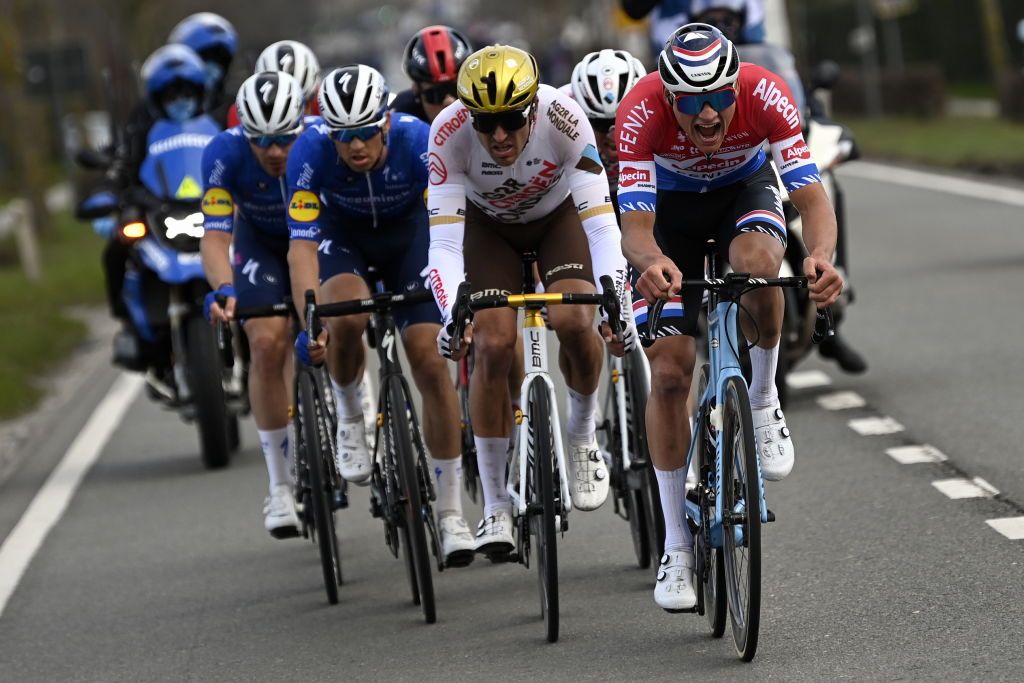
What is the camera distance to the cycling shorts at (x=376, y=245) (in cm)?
870

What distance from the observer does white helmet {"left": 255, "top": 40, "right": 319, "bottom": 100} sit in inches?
403

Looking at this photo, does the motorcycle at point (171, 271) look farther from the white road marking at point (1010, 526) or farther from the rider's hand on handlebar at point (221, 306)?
the white road marking at point (1010, 526)

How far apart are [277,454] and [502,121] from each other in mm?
2592

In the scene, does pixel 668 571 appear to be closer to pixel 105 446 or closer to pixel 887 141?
pixel 105 446

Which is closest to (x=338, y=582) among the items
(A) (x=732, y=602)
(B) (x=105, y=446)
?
(A) (x=732, y=602)

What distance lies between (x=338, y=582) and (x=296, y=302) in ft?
4.06

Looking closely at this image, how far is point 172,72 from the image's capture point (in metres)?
12.6

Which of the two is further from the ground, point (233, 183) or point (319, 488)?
point (233, 183)

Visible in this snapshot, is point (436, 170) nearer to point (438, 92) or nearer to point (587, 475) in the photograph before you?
point (587, 475)

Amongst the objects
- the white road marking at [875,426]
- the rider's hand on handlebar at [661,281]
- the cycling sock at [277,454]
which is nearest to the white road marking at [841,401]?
the white road marking at [875,426]

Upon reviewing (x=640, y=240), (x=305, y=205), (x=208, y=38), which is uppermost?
(x=208, y=38)

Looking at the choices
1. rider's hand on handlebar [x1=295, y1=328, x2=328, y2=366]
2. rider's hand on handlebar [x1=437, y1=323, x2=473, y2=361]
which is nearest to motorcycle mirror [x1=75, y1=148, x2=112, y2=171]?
rider's hand on handlebar [x1=295, y1=328, x2=328, y2=366]

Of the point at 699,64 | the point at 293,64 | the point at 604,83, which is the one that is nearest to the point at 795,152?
the point at 699,64

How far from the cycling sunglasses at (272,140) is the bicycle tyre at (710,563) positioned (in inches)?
104
